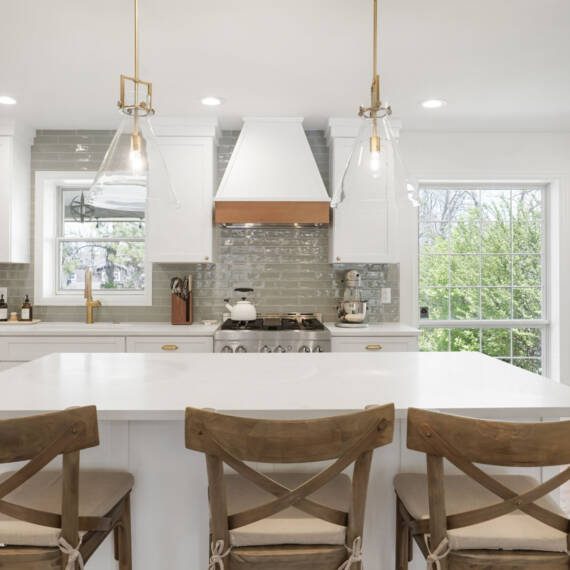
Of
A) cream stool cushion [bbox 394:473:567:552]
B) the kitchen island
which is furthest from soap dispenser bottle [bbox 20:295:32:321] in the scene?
cream stool cushion [bbox 394:473:567:552]

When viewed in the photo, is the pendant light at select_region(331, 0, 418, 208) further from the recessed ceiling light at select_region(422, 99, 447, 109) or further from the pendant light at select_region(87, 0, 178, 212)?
the recessed ceiling light at select_region(422, 99, 447, 109)

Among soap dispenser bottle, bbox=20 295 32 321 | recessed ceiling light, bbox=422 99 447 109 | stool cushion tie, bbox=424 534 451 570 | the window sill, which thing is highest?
recessed ceiling light, bbox=422 99 447 109

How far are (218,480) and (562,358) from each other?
157 inches

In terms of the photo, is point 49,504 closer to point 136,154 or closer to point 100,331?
point 136,154

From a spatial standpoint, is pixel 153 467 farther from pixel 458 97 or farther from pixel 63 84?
pixel 458 97

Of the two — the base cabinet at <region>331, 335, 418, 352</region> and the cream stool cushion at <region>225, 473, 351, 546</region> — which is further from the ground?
the base cabinet at <region>331, 335, 418, 352</region>

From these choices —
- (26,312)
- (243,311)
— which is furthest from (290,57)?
(26,312)

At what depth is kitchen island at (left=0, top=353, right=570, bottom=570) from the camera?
1444mm

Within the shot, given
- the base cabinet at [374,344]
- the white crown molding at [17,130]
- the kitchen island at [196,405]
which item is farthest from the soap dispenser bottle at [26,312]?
the base cabinet at [374,344]

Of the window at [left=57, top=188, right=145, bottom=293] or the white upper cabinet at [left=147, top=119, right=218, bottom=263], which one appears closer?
the white upper cabinet at [left=147, top=119, right=218, bottom=263]

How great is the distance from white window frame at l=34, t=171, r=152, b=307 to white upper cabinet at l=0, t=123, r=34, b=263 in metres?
0.12

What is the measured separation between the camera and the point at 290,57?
284 cm

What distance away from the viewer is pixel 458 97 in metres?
3.43

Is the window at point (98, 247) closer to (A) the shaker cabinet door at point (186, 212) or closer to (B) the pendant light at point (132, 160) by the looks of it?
(A) the shaker cabinet door at point (186, 212)
